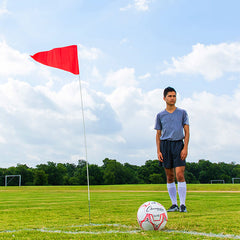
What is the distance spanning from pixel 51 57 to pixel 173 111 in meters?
2.99

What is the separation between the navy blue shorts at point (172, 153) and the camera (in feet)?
22.4

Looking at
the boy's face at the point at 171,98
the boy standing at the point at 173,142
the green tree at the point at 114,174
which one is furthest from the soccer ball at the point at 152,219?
the green tree at the point at 114,174

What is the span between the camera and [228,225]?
15.9ft

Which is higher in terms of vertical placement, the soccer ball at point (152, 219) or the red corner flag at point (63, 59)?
the red corner flag at point (63, 59)

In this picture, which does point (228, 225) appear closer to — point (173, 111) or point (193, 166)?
point (173, 111)

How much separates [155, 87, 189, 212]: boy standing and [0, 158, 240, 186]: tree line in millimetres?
90971

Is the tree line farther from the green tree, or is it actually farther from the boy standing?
the boy standing

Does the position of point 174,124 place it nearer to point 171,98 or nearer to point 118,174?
point 171,98

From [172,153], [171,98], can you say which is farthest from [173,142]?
[171,98]

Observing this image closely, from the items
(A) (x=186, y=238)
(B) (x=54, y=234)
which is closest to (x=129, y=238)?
(A) (x=186, y=238)

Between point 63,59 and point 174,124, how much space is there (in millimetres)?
2836

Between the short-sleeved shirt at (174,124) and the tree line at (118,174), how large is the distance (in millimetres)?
91080

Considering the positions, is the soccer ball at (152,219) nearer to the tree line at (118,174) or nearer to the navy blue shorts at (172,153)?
the navy blue shorts at (172,153)

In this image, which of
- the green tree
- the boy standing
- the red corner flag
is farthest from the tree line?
the red corner flag
